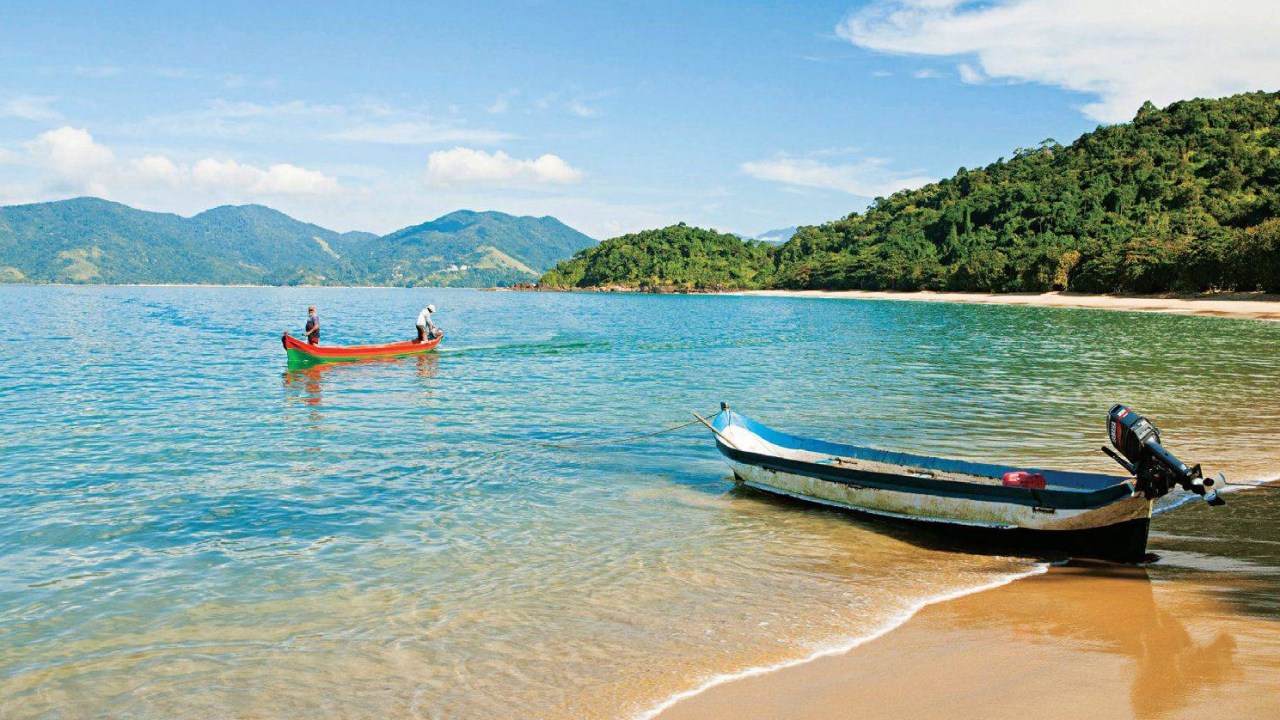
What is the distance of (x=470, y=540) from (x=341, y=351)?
27.6 m

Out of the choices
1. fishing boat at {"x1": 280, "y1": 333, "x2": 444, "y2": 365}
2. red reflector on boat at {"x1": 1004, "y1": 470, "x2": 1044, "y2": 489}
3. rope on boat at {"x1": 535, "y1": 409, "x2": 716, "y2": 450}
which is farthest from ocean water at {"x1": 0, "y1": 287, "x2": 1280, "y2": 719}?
fishing boat at {"x1": 280, "y1": 333, "x2": 444, "y2": 365}

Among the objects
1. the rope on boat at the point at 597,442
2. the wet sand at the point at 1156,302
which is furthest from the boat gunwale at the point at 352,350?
the wet sand at the point at 1156,302

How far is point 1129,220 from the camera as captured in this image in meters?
140

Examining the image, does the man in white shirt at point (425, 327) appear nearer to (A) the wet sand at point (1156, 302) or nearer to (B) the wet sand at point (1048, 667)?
(B) the wet sand at point (1048, 667)

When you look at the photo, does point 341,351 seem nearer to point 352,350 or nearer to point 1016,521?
point 352,350

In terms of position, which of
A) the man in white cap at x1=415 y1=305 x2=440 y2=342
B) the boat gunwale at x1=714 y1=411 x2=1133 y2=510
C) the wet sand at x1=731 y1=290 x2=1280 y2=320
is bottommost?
the boat gunwale at x1=714 y1=411 x2=1133 y2=510

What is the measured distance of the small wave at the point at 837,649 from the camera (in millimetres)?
6818

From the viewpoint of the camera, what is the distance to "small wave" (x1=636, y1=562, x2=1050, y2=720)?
268 inches

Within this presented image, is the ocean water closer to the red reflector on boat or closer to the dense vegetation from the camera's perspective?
the red reflector on boat

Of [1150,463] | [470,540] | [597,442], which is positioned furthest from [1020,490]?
[597,442]

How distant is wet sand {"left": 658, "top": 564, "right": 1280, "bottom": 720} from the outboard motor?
1118 millimetres

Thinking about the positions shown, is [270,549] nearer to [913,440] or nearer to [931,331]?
[913,440]

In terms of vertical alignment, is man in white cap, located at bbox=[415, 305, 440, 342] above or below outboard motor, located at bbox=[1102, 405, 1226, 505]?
above

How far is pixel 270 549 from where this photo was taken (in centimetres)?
1113
